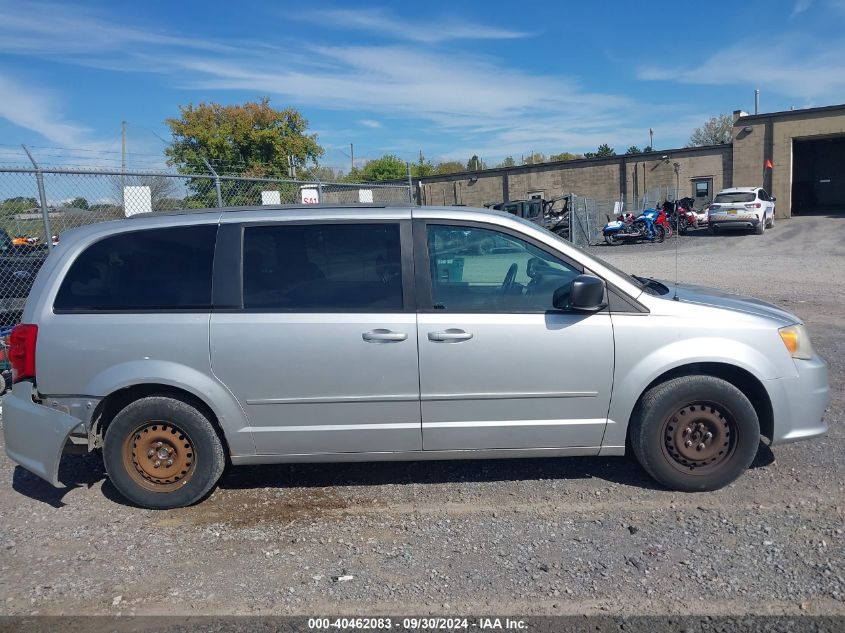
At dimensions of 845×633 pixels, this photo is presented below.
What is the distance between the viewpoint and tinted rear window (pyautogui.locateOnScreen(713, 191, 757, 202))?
26.9 m

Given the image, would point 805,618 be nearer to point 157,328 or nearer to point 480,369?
point 480,369

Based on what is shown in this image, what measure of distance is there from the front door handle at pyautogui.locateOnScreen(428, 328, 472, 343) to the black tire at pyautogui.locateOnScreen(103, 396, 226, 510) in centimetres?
151

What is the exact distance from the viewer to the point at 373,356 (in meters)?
4.25

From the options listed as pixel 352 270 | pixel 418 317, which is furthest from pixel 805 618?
pixel 352 270

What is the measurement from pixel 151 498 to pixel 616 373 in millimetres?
2998

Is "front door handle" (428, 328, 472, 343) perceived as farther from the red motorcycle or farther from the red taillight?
the red motorcycle

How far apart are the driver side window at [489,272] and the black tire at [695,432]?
0.92 m

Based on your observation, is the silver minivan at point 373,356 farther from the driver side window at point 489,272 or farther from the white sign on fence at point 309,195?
the white sign on fence at point 309,195

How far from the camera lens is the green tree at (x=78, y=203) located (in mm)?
8656

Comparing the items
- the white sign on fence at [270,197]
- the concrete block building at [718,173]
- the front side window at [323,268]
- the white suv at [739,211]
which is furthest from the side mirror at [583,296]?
the concrete block building at [718,173]

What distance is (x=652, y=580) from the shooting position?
11.3 feet

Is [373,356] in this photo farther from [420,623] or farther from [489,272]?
[420,623]

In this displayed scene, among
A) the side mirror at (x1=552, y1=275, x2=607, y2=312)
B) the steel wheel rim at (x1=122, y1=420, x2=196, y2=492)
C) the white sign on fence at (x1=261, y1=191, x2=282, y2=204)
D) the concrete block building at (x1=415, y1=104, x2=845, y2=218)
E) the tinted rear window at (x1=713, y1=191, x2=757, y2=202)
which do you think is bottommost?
the steel wheel rim at (x1=122, y1=420, x2=196, y2=492)

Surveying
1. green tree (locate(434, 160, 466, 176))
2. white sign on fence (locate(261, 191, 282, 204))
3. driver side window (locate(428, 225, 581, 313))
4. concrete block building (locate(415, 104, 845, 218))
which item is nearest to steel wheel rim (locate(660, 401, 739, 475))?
driver side window (locate(428, 225, 581, 313))
